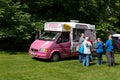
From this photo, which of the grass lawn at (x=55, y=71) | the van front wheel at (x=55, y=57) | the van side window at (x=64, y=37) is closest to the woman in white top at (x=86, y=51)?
the grass lawn at (x=55, y=71)

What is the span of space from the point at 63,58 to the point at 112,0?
15.8 metres

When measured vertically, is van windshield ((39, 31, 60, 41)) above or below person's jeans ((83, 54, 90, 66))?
above

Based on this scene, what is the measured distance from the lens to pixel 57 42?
19.5 m

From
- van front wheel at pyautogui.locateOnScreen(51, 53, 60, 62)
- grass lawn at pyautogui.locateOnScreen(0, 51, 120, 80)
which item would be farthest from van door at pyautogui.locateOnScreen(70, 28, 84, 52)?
grass lawn at pyautogui.locateOnScreen(0, 51, 120, 80)

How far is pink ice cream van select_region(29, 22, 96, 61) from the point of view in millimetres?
19023

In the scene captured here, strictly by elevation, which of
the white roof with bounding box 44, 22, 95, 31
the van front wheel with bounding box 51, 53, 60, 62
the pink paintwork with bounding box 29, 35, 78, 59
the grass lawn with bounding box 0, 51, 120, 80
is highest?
the white roof with bounding box 44, 22, 95, 31

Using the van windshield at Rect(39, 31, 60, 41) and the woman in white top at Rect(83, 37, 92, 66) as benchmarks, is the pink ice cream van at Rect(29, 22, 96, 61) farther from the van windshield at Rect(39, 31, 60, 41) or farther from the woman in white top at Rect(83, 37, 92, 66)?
the woman in white top at Rect(83, 37, 92, 66)

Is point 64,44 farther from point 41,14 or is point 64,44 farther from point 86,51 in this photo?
point 41,14

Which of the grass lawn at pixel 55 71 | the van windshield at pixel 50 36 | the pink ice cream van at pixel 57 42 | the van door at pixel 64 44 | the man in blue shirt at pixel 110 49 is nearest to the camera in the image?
the grass lawn at pixel 55 71

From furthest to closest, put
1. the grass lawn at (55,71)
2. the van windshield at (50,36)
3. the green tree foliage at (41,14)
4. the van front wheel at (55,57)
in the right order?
1. the green tree foliage at (41,14)
2. the van windshield at (50,36)
3. the van front wheel at (55,57)
4. the grass lawn at (55,71)

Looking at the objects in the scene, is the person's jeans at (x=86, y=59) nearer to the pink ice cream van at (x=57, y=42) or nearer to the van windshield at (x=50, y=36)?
the pink ice cream van at (x=57, y=42)

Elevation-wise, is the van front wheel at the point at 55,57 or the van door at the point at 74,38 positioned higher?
the van door at the point at 74,38

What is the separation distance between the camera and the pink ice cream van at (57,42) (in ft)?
62.4

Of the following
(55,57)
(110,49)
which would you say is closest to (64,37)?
(55,57)
